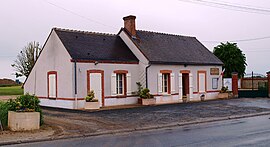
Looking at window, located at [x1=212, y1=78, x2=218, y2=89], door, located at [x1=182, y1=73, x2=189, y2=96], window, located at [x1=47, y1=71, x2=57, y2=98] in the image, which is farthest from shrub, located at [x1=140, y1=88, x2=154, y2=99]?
window, located at [x1=212, y1=78, x2=218, y2=89]

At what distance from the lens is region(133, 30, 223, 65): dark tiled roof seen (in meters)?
27.3

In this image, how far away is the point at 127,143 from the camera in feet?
35.7

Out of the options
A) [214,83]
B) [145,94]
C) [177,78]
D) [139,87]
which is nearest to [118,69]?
[139,87]

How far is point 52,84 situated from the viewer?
24.8m

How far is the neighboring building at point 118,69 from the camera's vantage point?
23131 millimetres

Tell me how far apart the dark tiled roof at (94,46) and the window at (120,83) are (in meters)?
1.15

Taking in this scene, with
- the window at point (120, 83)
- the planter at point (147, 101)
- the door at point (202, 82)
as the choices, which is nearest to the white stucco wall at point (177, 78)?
the door at point (202, 82)

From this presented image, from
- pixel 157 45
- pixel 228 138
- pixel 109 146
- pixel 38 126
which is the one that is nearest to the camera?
pixel 109 146

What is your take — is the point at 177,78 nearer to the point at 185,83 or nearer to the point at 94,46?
the point at 185,83

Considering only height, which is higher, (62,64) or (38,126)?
(62,64)

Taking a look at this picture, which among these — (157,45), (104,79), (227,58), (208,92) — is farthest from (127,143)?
(227,58)

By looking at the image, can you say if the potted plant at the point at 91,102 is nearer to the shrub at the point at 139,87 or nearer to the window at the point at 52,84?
the window at the point at 52,84

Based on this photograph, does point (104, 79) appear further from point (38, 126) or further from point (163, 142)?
point (163, 142)

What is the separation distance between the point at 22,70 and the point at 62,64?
27.1 meters
